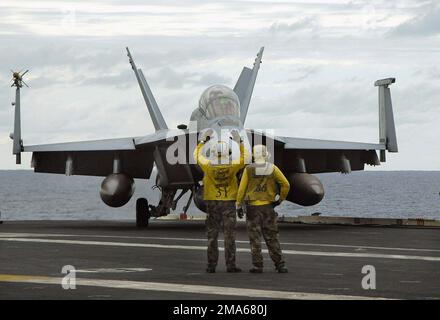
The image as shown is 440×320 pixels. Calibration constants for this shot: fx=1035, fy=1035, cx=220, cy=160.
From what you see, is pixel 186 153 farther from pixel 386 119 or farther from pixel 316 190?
pixel 386 119

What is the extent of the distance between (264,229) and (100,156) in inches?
696

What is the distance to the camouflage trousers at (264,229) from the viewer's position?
1437 centimetres

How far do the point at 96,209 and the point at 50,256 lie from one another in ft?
318

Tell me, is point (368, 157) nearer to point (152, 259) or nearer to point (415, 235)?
point (415, 235)

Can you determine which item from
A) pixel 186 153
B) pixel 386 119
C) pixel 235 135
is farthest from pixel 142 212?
pixel 235 135

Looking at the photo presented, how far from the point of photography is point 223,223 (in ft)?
48.4

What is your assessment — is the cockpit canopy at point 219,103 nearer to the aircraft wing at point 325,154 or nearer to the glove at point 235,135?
the glove at point 235,135

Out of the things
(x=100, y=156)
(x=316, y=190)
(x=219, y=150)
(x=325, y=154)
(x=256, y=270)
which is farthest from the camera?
(x=325, y=154)

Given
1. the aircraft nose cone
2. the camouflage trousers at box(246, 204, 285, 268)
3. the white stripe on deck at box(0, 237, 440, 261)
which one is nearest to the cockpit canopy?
the aircraft nose cone

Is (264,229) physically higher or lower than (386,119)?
lower

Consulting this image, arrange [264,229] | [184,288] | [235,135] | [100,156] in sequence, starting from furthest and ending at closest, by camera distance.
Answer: [100,156]
[235,135]
[264,229]
[184,288]

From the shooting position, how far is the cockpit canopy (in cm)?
2481

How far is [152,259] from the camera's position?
54.3 feet

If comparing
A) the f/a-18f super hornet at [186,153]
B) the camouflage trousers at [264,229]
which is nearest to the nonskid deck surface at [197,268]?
the camouflage trousers at [264,229]
